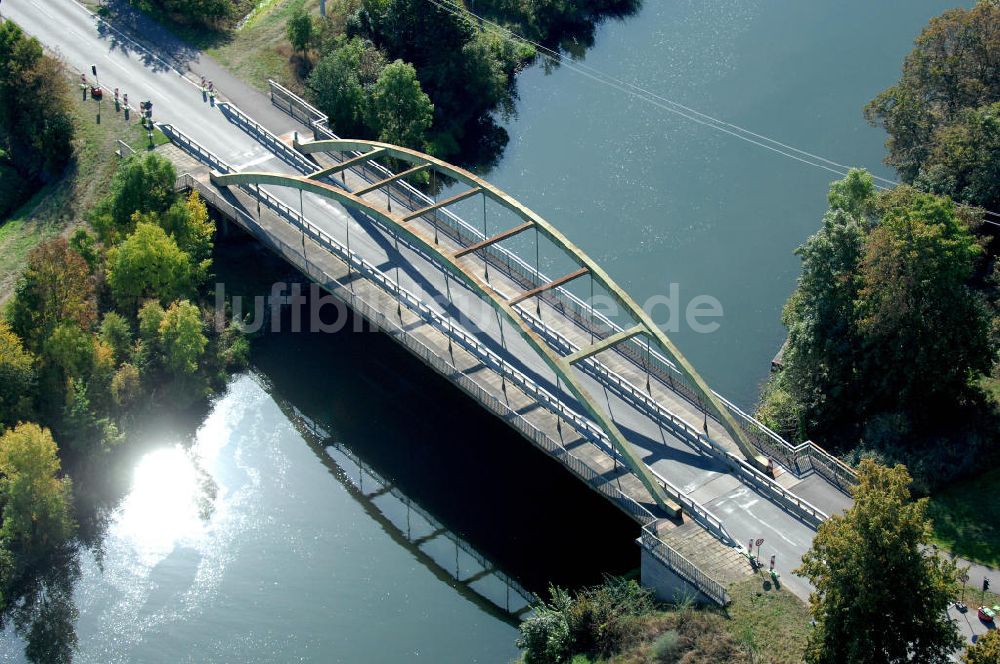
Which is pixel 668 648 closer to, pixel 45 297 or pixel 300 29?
pixel 45 297

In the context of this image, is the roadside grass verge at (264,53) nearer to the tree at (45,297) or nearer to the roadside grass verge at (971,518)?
the tree at (45,297)

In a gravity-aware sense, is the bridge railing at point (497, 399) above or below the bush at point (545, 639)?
above

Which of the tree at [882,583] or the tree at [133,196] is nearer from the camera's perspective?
the tree at [882,583]

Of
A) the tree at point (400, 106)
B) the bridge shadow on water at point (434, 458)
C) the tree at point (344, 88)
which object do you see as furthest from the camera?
the tree at point (344, 88)

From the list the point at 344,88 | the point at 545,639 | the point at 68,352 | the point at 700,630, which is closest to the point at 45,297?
the point at 68,352

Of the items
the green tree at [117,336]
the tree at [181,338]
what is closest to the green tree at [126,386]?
the green tree at [117,336]

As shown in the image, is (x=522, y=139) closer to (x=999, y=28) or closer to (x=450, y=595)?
(x=999, y=28)

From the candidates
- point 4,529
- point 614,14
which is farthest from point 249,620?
point 614,14
